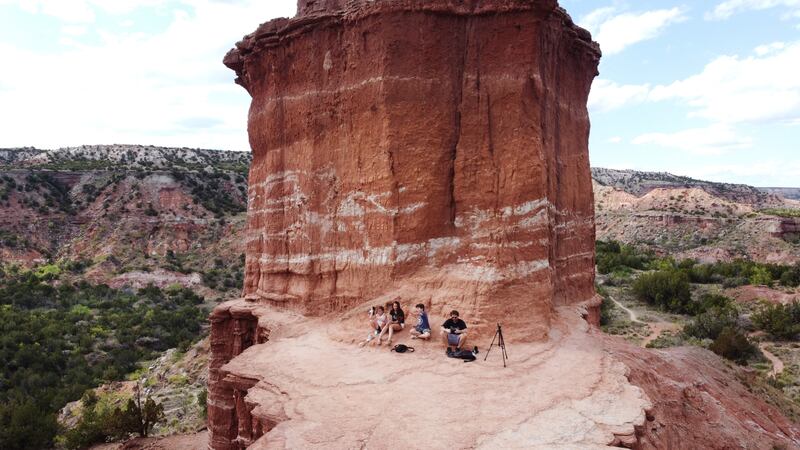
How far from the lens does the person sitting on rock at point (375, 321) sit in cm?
1027

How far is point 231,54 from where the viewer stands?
15.8 m

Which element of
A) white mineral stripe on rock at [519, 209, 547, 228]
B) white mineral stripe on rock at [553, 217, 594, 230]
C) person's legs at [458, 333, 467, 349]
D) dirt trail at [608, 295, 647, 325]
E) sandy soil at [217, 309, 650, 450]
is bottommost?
dirt trail at [608, 295, 647, 325]

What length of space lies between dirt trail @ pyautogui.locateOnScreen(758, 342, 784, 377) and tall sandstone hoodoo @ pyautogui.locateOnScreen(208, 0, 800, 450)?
979cm

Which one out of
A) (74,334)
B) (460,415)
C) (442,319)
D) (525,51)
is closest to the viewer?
(460,415)

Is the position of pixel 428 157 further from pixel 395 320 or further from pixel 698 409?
pixel 698 409

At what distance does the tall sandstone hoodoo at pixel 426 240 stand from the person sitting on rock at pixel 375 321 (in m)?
0.38

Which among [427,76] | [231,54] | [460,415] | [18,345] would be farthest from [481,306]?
[18,345]

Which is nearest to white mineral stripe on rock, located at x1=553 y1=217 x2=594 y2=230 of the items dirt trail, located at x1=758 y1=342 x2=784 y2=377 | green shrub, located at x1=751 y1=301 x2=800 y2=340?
dirt trail, located at x1=758 y1=342 x2=784 y2=377

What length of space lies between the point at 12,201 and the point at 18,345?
32204mm

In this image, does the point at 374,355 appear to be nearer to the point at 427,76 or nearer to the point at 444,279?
the point at 444,279

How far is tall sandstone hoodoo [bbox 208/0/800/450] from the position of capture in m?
7.38

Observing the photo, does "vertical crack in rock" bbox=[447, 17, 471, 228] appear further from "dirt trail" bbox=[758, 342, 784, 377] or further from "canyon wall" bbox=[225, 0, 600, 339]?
"dirt trail" bbox=[758, 342, 784, 377]

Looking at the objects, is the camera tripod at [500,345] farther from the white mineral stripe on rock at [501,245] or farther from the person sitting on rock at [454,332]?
the white mineral stripe on rock at [501,245]

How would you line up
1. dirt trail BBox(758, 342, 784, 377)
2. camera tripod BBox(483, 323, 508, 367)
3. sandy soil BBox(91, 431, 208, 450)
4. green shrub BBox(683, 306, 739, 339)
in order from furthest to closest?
green shrub BBox(683, 306, 739, 339) < dirt trail BBox(758, 342, 784, 377) < sandy soil BBox(91, 431, 208, 450) < camera tripod BBox(483, 323, 508, 367)
